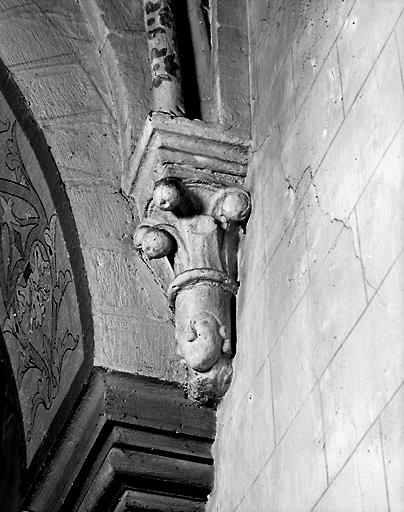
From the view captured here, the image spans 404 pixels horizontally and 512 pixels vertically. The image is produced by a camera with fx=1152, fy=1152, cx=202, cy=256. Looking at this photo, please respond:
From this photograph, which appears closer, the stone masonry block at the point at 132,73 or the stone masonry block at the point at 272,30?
the stone masonry block at the point at 272,30

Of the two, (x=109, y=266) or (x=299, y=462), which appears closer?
(x=299, y=462)

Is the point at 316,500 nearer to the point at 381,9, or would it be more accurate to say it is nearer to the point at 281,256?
the point at 281,256

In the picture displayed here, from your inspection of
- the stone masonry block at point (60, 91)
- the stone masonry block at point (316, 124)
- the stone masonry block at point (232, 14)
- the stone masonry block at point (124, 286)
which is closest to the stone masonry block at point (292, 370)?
the stone masonry block at point (316, 124)

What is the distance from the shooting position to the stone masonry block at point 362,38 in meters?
2.42

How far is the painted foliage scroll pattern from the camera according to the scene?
3283mm

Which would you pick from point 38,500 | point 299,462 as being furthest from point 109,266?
point 299,462

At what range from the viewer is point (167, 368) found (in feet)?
9.93

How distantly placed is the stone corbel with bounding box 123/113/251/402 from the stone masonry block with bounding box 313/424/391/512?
31.1 inches

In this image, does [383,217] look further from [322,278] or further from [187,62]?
[187,62]

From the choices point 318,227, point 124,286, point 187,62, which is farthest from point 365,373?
point 187,62

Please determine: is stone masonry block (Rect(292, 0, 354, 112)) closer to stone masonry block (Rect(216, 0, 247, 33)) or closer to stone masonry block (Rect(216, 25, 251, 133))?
stone masonry block (Rect(216, 25, 251, 133))

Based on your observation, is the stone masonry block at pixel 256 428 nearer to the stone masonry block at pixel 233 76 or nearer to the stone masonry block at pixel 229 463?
the stone masonry block at pixel 229 463

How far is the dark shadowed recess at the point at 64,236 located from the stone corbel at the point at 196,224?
185 mm

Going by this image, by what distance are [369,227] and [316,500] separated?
56 centimetres
